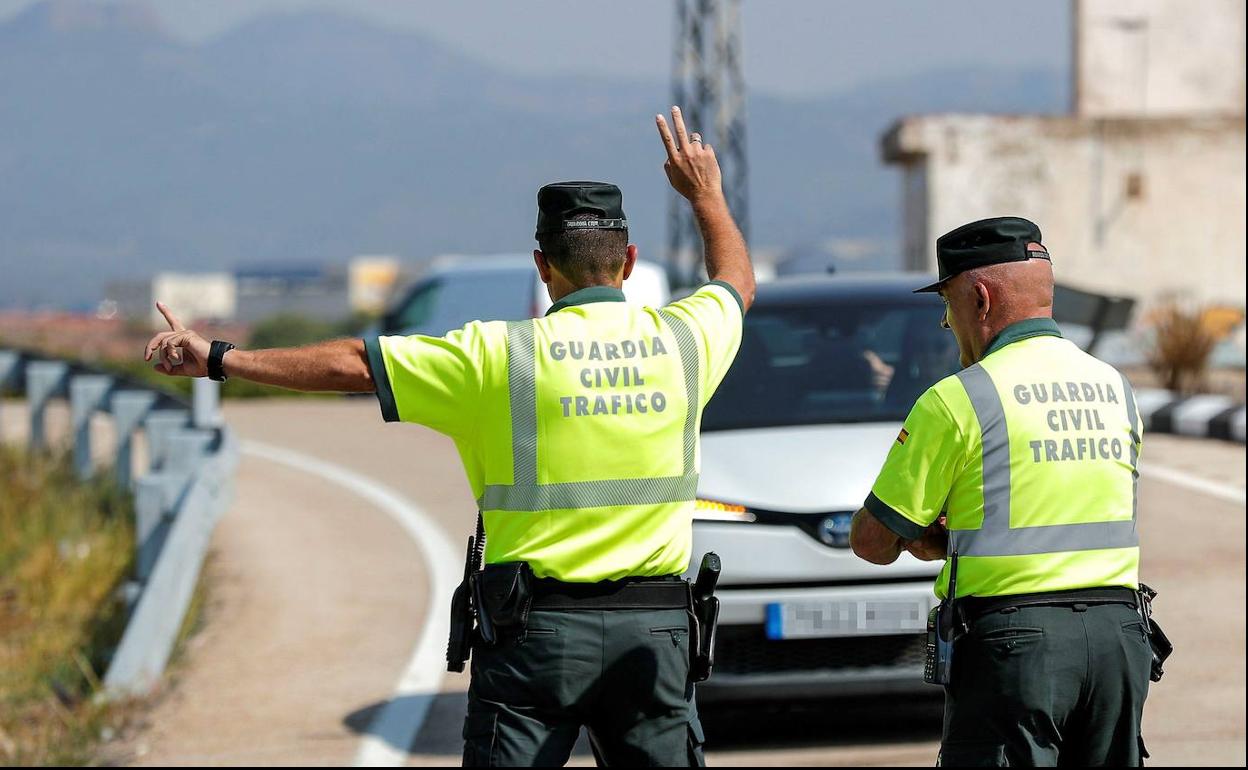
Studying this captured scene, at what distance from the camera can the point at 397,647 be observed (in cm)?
957

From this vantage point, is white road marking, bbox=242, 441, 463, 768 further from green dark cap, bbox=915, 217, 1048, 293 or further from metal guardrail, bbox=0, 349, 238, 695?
green dark cap, bbox=915, 217, 1048, 293

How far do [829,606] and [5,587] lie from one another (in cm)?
671

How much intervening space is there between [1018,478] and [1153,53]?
2763 cm

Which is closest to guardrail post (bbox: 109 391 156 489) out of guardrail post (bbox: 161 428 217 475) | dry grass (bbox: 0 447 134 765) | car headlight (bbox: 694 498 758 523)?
dry grass (bbox: 0 447 134 765)

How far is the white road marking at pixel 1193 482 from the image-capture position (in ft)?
43.7

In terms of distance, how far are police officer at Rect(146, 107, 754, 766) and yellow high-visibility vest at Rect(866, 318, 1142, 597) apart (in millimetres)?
510

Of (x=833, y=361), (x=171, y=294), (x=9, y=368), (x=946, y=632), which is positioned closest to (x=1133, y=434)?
(x=946, y=632)

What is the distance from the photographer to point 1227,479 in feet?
46.6

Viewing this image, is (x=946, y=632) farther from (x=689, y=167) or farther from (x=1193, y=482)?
(x=1193, y=482)

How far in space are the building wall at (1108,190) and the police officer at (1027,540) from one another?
24090 millimetres

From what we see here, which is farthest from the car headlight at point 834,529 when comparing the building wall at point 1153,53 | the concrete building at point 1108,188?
the building wall at point 1153,53

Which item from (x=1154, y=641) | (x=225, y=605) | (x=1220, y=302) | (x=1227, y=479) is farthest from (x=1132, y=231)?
(x=1154, y=641)

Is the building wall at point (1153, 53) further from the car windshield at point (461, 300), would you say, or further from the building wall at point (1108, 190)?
the car windshield at point (461, 300)

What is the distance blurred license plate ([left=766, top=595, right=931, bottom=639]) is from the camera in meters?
6.80
